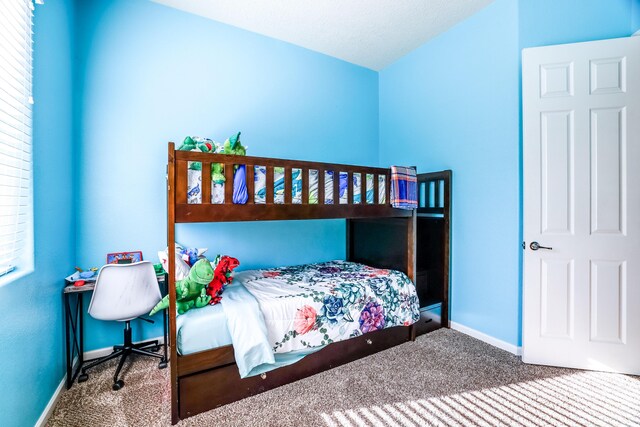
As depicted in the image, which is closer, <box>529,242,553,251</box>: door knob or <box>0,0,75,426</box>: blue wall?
<box>0,0,75,426</box>: blue wall

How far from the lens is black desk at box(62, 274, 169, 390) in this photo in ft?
6.29

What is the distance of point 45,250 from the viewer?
1688mm

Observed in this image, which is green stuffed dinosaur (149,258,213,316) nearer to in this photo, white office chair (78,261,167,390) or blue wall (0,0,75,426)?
white office chair (78,261,167,390)

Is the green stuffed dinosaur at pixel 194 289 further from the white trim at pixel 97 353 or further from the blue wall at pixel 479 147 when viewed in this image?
the blue wall at pixel 479 147

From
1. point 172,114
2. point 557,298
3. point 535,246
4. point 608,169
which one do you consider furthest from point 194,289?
point 608,169

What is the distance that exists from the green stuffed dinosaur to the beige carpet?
0.61 metres

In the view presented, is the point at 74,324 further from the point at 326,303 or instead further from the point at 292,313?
the point at 326,303

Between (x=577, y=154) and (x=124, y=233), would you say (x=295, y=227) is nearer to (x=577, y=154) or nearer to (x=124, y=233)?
(x=124, y=233)

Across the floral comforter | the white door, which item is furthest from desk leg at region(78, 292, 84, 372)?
the white door

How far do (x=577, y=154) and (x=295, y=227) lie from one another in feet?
8.01

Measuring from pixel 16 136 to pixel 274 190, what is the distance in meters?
1.30

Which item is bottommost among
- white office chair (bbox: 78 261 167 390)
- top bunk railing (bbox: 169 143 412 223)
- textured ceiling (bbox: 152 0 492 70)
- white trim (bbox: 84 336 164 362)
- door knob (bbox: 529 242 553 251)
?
white trim (bbox: 84 336 164 362)

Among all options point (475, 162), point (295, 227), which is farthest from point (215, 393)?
point (475, 162)

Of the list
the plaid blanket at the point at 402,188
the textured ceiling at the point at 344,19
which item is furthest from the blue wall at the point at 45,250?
the plaid blanket at the point at 402,188
